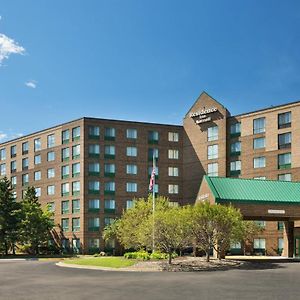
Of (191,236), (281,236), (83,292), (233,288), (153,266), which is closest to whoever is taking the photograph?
(83,292)

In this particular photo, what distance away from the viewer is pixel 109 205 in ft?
277

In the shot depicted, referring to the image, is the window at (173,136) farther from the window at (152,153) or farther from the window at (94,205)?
the window at (94,205)

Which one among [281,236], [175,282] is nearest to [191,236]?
[175,282]

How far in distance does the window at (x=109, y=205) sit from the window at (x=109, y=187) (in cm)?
123

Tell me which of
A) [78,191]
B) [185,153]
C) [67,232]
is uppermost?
[185,153]

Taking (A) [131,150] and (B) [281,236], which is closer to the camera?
(B) [281,236]

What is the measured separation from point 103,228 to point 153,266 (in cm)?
4291

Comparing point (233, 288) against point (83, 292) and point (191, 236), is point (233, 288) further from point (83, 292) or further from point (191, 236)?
point (191, 236)

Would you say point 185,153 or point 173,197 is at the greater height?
point 185,153

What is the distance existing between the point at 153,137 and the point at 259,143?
18.4 meters

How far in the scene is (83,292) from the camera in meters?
24.0

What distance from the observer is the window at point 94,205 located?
83544mm

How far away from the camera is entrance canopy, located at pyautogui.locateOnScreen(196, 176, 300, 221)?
51875mm

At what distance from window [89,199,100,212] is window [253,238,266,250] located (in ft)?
77.7
